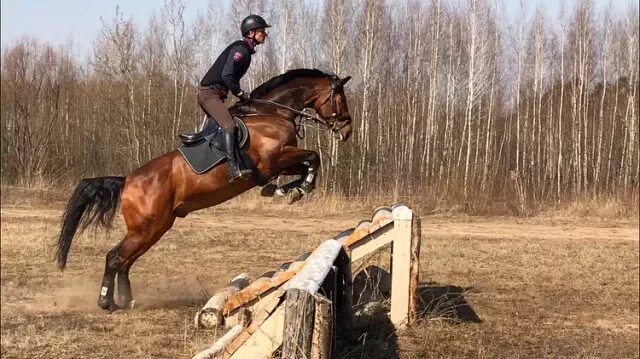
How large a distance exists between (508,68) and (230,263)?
2224 centimetres

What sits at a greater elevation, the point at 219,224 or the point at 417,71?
the point at 417,71

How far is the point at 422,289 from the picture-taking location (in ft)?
26.6

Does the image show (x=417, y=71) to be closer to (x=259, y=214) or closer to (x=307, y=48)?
(x=307, y=48)

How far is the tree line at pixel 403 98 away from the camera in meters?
23.3

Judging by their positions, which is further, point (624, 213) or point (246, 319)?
point (624, 213)

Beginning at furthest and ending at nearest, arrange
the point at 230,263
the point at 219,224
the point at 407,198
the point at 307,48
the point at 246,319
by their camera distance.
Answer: the point at 307,48, the point at 407,198, the point at 219,224, the point at 230,263, the point at 246,319

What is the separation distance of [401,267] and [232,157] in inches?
76.7

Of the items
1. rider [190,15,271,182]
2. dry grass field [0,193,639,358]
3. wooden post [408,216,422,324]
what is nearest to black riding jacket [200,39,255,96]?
rider [190,15,271,182]

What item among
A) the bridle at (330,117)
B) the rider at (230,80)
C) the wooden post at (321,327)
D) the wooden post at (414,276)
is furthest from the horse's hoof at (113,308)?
the wooden post at (321,327)

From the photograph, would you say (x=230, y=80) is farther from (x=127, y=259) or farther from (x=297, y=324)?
(x=297, y=324)

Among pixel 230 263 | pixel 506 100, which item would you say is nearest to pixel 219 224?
pixel 230 263

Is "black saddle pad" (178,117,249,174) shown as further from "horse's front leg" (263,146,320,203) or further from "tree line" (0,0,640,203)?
"tree line" (0,0,640,203)

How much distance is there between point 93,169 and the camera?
28734mm

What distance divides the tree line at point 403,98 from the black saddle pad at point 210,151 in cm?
1425
